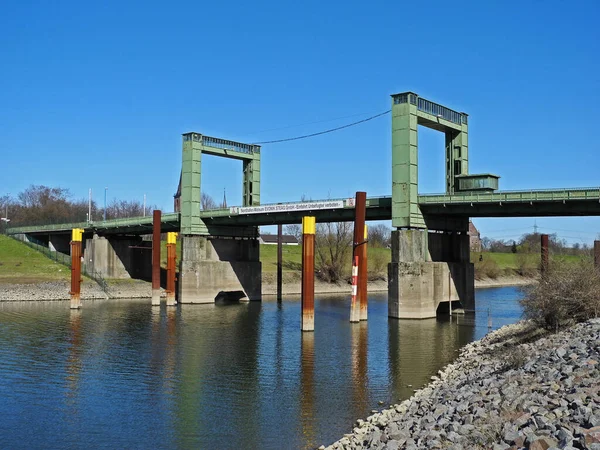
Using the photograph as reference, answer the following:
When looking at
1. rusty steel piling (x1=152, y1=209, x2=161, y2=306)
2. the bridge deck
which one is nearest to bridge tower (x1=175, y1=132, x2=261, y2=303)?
the bridge deck

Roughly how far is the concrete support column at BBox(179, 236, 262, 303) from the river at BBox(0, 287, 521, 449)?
1694 cm

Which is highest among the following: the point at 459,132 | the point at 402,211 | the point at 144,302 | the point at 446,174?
the point at 459,132

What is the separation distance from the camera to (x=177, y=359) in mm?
31109

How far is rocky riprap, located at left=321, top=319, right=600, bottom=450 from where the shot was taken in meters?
11.3

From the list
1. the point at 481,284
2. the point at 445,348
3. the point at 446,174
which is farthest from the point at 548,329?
the point at 481,284

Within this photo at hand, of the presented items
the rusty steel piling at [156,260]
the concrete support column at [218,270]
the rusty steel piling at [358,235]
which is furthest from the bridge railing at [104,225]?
the rusty steel piling at [358,235]

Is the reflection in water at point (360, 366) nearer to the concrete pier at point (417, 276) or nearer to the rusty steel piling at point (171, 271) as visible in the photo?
the concrete pier at point (417, 276)

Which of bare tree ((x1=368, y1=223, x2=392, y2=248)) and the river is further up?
bare tree ((x1=368, y1=223, x2=392, y2=248))

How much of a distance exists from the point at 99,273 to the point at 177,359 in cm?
5493

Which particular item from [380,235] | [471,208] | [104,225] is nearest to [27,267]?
[104,225]

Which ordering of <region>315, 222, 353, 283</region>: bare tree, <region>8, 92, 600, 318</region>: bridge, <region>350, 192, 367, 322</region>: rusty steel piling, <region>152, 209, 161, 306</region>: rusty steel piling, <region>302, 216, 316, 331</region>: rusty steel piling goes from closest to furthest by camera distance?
<region>302, 216, 316, 331</region>: rusty steel piling, <region>350, 192, 367, 322</region>: rusty steel piling, <region>8, 92, 600, 318</region>: bridge, <region>152, 209, 161, 306</region>: rusty steel piling, <region>315, 222, 353, 283</region>: bare tree

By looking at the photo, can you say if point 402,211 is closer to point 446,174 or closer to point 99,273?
point 446,174

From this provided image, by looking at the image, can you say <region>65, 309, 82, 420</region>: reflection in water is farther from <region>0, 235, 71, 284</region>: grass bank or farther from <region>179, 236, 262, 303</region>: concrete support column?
<region>0, 235, 71, 284</region>: grass bank

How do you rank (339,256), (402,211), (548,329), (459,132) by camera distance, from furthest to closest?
1. (339,256)
2. (459,132)
3. (402,211)
4. (548,329)
